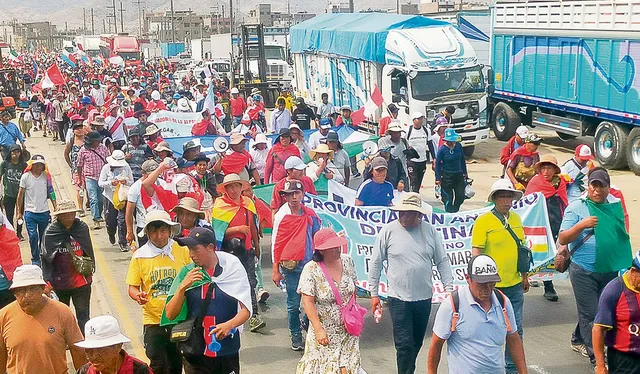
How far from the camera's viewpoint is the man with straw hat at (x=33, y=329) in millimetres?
5386

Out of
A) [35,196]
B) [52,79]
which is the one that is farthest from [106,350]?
[52,79]

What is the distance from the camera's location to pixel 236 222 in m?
8.12

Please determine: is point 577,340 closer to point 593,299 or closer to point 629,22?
point 593,299

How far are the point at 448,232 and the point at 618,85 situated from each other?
11.6 metres

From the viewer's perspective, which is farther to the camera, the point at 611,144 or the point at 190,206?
the point at 611,144

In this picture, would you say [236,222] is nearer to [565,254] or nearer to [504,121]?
[565,254]

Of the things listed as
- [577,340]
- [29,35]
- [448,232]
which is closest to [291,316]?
[448,232]

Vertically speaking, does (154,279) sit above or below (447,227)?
above

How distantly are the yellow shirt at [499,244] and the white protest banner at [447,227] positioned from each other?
1.90 meters

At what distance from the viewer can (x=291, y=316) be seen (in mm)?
8039

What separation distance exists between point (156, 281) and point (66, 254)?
1478 mm

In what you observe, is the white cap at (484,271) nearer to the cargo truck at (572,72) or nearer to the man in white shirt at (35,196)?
the man in white shirt at (35,196)

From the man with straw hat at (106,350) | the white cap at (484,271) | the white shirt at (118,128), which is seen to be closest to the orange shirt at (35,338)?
the man with straw hat at (106,350)

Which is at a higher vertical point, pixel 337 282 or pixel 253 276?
pixel 337 282
